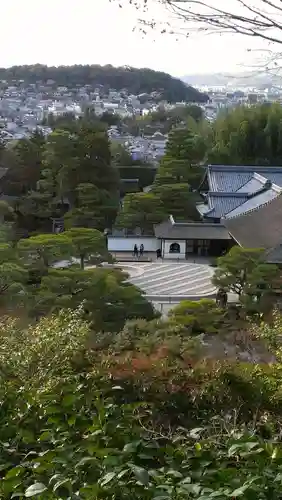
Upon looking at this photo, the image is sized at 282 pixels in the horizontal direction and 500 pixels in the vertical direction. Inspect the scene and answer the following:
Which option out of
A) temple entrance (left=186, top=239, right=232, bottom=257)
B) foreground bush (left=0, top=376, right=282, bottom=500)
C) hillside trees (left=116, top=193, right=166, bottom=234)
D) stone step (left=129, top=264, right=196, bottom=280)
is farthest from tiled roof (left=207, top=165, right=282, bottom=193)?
foreground bush (left=0, top=376, right=282, bottom=500)

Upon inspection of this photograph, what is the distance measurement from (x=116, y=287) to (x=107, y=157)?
9257 mm

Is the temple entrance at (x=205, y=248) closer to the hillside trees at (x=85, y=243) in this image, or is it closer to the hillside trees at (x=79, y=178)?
the hillside trees at (x=79, y=178)

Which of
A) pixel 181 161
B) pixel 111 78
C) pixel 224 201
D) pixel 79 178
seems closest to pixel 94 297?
pixel 79 178

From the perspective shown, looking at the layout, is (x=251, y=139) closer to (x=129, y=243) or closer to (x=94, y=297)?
(x=129, y=243)

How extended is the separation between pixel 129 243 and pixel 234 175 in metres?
5.49

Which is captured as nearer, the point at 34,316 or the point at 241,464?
the point at 241,464

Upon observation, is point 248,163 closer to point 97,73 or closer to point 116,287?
point 116,287

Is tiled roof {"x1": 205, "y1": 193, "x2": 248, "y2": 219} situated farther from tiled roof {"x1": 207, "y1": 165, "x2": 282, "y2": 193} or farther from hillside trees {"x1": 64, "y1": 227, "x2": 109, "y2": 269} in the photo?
hillside trees {"x1": 64, "y1": 227, "x2": 109, "y2": 269}

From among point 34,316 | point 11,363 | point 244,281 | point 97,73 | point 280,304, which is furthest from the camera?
point 97,73

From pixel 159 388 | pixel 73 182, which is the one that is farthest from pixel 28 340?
pixel 73 182

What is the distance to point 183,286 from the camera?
12.3m

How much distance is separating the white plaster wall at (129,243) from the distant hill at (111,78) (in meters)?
56.4

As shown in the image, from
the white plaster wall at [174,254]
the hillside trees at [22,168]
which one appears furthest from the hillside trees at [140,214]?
the hillside trees at [22,168]

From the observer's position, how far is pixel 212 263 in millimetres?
14312
